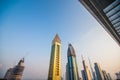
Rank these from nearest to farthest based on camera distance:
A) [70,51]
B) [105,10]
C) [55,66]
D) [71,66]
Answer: [105,10], [55,66], [71,66], [70,51]

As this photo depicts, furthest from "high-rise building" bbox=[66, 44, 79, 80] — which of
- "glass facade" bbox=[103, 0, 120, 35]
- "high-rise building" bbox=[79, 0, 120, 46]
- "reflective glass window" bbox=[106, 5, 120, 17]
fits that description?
"reflective glass window" bbox=[106, 5, 120, 17]

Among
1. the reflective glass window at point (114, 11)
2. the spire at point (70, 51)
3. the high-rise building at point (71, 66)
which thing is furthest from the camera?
the spire at point (70, 51)

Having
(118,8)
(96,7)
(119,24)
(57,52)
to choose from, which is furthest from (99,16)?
(57,52)

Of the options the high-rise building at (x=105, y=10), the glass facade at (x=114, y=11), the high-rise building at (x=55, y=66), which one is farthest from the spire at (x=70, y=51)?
the glass facade at (x=114, y=11)

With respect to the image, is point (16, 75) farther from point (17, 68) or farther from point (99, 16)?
point (99, 16)

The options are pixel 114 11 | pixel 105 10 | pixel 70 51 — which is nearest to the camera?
pixel 114 11

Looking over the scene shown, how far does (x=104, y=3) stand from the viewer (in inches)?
680

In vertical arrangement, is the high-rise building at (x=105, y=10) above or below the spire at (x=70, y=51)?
below

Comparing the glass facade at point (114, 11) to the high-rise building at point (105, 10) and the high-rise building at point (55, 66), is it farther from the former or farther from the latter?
the high-rise building at point (55, 66)

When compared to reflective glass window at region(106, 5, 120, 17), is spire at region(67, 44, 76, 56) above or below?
above

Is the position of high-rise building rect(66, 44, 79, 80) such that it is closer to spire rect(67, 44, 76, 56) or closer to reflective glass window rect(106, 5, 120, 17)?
spire rect(67, 44, 76, 56)

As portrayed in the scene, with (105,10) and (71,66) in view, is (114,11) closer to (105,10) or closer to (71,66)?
(105,10)

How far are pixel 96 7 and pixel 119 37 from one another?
13.9 m

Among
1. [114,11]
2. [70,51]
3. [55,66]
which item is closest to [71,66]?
[70,51]
